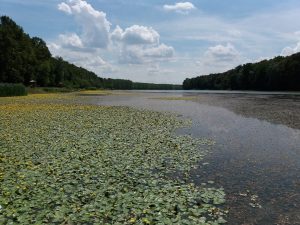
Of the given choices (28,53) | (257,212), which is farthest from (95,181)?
(28,53)

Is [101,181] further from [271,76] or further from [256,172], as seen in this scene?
[271,76]

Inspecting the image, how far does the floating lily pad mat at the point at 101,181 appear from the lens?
7953mm

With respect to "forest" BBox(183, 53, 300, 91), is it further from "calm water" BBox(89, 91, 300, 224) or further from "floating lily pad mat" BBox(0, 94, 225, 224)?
"floating lily pad mat" BBox(0, 94, 225, 224)

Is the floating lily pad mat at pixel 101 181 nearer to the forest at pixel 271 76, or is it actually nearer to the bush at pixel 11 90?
Result: the bush at pixel 11 90

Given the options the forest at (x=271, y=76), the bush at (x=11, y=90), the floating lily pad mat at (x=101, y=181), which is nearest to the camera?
the floating lily pad mat at (x=101, y=181)

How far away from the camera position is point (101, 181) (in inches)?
413

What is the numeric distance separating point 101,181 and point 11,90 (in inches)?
2425

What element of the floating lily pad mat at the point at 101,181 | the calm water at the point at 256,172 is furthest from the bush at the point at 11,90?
the calm water at the point at 256,172

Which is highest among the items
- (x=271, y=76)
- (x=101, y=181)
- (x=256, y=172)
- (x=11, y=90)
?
(x=271, y=76)

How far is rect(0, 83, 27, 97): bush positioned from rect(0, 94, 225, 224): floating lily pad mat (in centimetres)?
4889

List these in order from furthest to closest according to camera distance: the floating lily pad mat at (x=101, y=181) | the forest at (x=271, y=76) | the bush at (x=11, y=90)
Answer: the forest at (x=271, y=76)
the bush at (x=11, y=90)
the floating lily pad mat at (x=101, y=181)

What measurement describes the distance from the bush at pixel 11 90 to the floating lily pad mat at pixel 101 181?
48887mm

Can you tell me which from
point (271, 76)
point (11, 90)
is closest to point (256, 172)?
point (11, 90)

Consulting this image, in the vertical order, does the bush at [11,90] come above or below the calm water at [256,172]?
above
